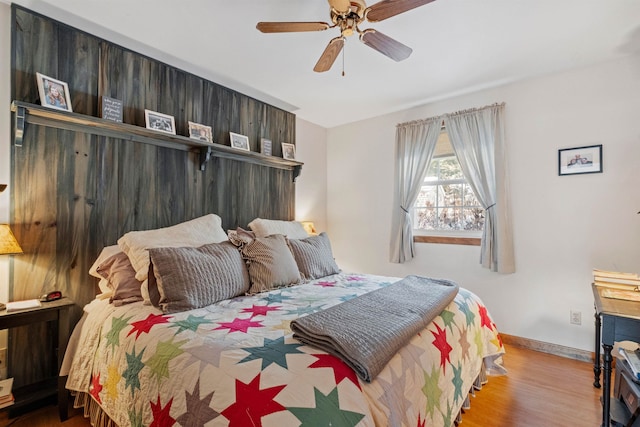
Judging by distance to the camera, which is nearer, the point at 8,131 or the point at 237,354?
the point at 237,354

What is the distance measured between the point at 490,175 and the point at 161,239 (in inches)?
114

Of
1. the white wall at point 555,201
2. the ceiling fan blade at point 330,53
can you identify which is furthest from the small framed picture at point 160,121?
the ceiling fan blade at point 330,53

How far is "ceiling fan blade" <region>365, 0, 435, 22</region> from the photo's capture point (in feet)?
4.59

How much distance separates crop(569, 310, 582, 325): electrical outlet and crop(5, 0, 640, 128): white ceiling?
2.09 meters

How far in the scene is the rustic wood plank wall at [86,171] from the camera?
182cm

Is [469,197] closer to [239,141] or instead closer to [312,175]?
[312,175]

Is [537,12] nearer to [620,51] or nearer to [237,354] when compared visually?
[620,51]

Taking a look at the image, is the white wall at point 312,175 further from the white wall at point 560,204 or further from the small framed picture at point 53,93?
the small framed picture at point 53,93

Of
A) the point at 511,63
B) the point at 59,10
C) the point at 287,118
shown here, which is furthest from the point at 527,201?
the point at 59,10

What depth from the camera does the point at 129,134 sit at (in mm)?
2223

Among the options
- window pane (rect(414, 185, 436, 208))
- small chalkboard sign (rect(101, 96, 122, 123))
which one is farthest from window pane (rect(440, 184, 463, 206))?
small chalkboard sign (rect(101, 96, 122, 123))

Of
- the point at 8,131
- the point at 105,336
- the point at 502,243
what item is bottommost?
the point at 105,336

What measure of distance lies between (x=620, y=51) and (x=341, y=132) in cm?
273

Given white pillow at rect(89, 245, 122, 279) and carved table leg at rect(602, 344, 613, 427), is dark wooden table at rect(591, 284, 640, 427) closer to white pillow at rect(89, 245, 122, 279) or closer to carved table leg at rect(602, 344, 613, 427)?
carved table leg at rect(602, 344, 613, 427)
